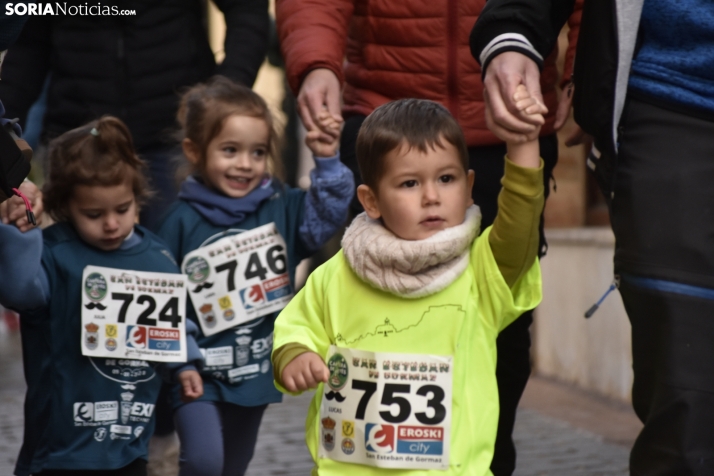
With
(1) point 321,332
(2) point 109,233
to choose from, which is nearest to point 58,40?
(2) point 109,233

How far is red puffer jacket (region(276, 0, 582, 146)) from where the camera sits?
3834mm

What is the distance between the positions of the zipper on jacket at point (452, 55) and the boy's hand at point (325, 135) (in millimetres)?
375

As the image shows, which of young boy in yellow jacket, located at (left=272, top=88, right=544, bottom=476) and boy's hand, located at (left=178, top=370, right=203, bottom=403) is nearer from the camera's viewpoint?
young boy in yellow jacket, located at (left=272, top=88, right=544, bottom=476)

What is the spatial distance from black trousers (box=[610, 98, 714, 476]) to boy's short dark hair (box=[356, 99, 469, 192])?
17.6 inches

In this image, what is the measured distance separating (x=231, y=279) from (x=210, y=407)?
1.49ft

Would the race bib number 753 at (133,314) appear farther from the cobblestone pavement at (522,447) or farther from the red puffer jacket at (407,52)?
the cobblestone pavement at (522,447)

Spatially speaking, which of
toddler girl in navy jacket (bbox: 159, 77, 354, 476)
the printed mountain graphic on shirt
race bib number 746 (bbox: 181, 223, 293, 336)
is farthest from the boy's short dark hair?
race bib number 746 (bbox: 181, 223, 293, 336)

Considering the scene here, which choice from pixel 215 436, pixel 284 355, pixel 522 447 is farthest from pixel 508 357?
pixel 522 447

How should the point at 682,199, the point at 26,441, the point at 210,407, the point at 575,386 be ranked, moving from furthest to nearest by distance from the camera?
the point at 575,386 < the point at 210,407 < the point at 26,441 < the point at 682,199

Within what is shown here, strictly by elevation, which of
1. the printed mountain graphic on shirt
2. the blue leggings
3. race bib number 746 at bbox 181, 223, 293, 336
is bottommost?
the blue leggings

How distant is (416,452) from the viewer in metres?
3.02

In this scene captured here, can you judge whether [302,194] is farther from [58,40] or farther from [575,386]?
[575,386]

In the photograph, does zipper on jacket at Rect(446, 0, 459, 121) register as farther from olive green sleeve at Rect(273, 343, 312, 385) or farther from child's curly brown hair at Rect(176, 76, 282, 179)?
olive green sleeve at Rect(273, 343, 312, 385)

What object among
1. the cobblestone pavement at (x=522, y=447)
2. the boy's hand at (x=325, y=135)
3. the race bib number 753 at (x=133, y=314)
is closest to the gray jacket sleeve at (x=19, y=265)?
the race bib number 753 at (x=133, y=314)
